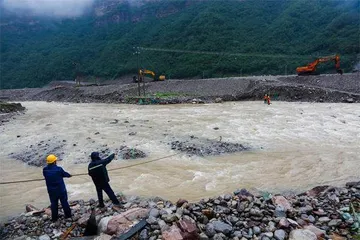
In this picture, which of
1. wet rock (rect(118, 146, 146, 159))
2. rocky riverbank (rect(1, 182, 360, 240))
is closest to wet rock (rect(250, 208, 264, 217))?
rocky riverbank (rect(1, 182, 360, 240))

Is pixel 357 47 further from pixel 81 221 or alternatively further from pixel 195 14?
pixel 195 14

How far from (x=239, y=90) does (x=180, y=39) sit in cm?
5816

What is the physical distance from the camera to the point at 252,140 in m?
13.2

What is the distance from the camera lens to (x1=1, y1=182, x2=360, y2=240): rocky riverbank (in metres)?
4.79

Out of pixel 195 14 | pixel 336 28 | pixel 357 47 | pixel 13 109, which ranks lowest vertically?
pixel 13 109

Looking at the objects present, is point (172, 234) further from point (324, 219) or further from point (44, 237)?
point (324, 219)

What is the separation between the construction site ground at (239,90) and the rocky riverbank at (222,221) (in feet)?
67.3

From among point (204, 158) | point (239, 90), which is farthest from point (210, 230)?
point (239, 90)

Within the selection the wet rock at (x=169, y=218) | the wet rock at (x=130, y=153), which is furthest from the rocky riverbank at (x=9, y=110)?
the wet rock at (x=169, y=218)

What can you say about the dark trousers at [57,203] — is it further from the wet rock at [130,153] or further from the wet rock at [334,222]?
the wet rock at [130,153]

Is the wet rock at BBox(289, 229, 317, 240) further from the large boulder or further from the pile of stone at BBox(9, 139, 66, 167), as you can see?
the pile of stone at BBox(9, 139, 66, 167)

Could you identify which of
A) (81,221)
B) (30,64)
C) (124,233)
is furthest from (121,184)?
(30,64)

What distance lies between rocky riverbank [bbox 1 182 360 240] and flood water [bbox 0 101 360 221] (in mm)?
1895

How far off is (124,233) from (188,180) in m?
4.23
